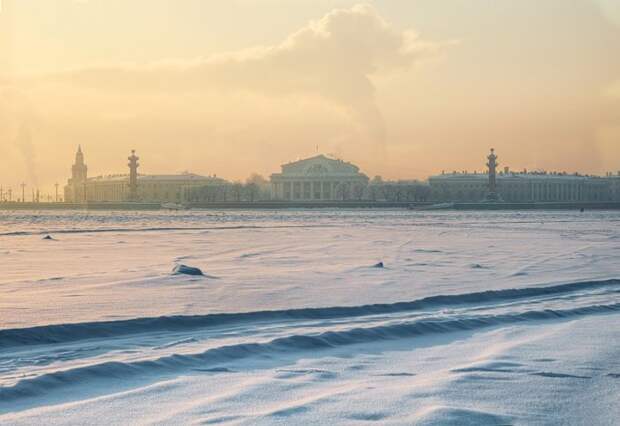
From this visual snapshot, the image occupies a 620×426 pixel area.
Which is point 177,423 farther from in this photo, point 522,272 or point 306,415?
point 522,272

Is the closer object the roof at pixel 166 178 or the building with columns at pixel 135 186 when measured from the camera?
the building with columns at pixel 135 186

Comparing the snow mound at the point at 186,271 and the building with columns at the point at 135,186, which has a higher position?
the building with columns at the point at 135,186

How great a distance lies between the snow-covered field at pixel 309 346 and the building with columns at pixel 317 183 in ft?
382

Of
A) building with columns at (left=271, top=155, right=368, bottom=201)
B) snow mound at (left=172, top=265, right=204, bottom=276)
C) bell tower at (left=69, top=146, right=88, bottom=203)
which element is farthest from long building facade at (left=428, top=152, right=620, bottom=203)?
snow mound at (left=172, top=265, right=204, bottom=276)

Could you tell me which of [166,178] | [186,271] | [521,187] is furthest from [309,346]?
[166,178]

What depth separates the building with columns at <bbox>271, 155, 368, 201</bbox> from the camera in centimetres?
12962

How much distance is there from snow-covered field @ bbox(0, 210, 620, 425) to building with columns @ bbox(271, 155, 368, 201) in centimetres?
11628

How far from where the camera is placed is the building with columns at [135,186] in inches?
5556

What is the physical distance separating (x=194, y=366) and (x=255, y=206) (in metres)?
98.1

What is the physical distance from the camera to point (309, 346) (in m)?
6.66

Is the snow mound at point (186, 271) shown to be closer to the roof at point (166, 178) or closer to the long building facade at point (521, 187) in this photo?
the long building facade at point (521, 187)

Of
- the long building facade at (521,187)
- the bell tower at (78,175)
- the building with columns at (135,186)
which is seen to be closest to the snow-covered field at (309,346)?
the long building facade at (521,187)

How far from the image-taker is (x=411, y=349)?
6570 millimetres

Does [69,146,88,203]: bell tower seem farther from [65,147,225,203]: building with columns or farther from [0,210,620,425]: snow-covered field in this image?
[0,210,620,425]: snow-covered field
